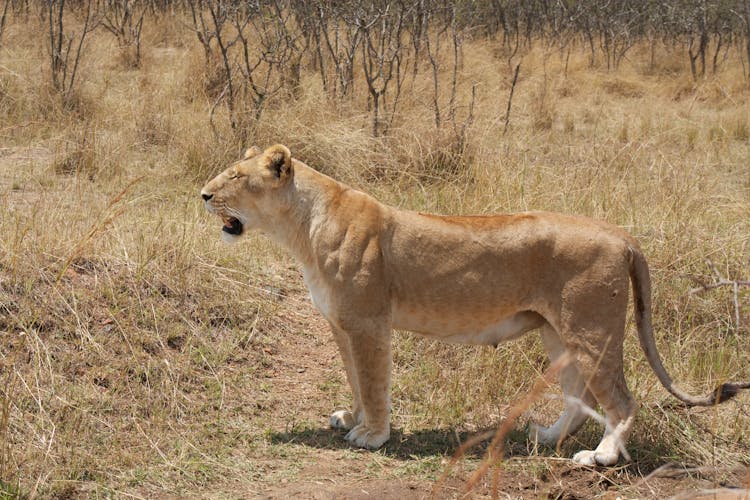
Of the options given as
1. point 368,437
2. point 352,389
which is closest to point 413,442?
point 368,437

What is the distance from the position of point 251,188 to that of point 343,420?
1191 mm

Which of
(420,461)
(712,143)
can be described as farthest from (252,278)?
(712,143)

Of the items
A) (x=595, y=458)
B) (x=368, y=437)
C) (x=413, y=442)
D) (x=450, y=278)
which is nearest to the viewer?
(x=595, y=458)

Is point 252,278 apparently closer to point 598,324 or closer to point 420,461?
point 420,461

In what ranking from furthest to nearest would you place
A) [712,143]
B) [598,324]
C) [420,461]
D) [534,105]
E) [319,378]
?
1. [534,105]
2. [712,143]
3. [319,378]
4. [420,461]
5. [598,324]

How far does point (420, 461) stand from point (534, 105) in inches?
289

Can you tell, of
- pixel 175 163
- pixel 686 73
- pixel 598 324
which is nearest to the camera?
pixel 598 324

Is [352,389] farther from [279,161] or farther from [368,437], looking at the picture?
[279,161]

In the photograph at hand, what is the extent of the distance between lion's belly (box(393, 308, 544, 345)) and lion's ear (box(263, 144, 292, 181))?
80 centimetres

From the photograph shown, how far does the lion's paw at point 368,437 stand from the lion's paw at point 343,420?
18 centimetres

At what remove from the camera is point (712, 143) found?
9633 mm

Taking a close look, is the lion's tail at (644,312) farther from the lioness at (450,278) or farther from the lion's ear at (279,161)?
the lion's ear at (279,161)

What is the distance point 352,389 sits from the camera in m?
4.43

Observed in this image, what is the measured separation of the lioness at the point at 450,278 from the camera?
3.93 metres
